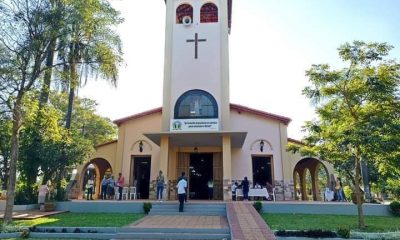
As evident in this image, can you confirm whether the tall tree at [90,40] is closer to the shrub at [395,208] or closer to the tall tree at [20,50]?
the tall tree at [20,50]

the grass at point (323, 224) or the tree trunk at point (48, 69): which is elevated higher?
the tree trunk at point (48, 69)

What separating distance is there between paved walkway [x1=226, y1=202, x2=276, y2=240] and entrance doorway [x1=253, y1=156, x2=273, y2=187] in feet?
24.8

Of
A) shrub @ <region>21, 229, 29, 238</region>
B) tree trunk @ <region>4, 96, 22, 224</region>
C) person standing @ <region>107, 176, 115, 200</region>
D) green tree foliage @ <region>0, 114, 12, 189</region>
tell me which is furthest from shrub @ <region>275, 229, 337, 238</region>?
person standing @ <region>107, 176, 115, 200</region>

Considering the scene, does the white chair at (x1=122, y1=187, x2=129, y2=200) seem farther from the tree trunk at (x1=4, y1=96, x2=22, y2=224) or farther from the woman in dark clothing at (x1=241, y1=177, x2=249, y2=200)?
the tree trunk at (x1=4, y1=96, x2=22, y2=224)

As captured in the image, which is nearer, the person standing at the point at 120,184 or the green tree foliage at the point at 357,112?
the green tree foliage at the point at 357,112

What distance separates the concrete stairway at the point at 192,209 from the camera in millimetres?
12430

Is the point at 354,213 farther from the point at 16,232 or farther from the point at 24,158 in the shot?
the point at 24,158

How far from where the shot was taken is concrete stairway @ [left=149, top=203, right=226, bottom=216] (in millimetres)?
12430

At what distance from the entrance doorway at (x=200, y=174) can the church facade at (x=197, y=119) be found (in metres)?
0.02

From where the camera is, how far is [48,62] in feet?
43.7

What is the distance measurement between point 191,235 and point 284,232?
2522mm

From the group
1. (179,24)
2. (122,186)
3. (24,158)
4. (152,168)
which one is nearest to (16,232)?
(24,158)

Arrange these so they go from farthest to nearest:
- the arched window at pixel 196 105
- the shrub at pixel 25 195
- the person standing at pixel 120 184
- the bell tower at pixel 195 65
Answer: the person standing at pixel 120 184 → the bell tower at pixel 195 65 → the arched window at pixel 196 105 → the shrub at pixel 25 195

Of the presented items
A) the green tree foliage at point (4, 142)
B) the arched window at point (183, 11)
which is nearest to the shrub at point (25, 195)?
the green tree foliage at point (4, 142)
